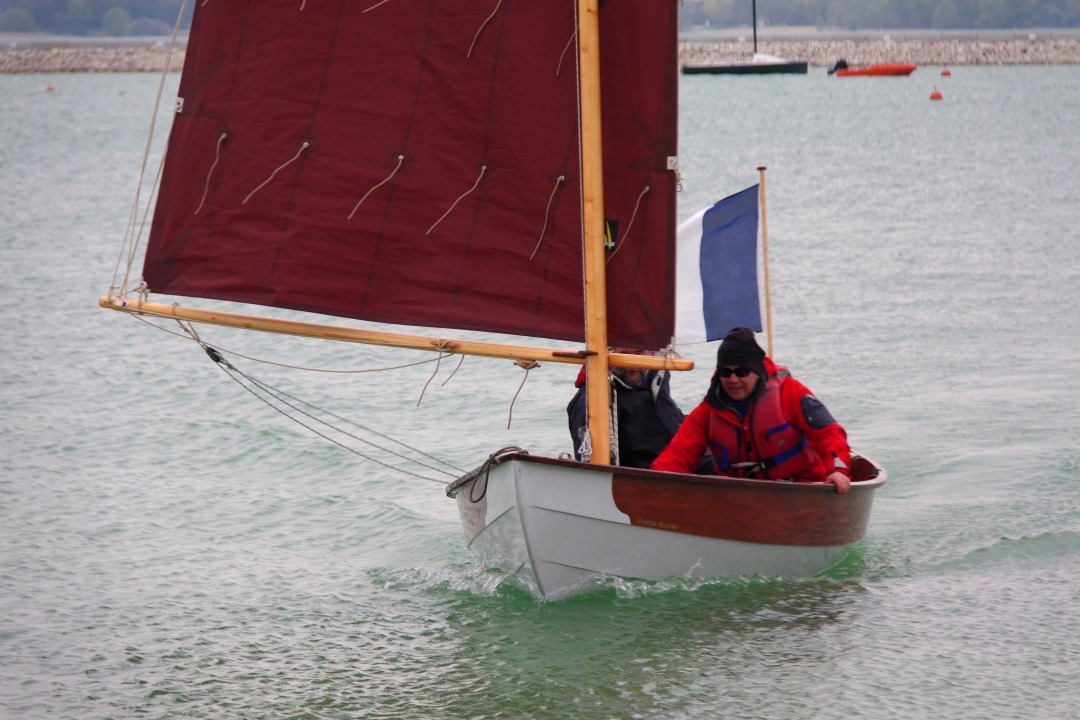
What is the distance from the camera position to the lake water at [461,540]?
23.9 ft

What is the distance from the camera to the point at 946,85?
3292 inches

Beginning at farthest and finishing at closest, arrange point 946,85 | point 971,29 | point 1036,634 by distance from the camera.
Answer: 1. point 971,29
2. point 946,85
3. point 1036,634

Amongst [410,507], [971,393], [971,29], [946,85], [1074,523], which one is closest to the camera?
[1074,523]

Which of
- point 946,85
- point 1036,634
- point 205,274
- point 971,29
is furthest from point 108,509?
point 971,29

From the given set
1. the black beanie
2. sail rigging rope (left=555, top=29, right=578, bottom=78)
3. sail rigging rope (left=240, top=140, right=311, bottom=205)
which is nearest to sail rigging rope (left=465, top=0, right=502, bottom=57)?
sail rigging rope (left=555, top=29, right=578, bottom=78)

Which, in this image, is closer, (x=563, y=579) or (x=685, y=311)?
(x=563, y=579)

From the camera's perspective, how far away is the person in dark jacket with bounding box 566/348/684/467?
809cm

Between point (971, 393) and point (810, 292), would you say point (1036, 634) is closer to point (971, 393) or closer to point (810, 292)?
point (971, 393)

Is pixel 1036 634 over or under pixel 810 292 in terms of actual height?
under

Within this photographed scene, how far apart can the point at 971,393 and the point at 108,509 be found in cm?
846

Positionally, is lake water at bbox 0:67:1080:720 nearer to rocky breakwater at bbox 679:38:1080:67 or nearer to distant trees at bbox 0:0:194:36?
rocky breakwater at bbox 679:38:1080:67

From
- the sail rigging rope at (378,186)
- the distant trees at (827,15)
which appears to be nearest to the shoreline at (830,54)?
the distant trees at (827,15)

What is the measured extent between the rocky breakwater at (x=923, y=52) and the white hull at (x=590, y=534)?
333 ft

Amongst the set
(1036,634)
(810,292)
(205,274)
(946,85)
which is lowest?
(1036,634)
